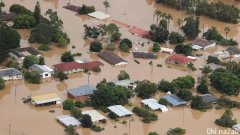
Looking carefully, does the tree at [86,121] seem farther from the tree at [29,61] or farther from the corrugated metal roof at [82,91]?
the tree at [29,61]

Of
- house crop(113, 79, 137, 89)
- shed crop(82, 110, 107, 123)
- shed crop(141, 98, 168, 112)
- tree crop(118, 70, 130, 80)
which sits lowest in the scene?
shed crop(82, 110, 107, 123)

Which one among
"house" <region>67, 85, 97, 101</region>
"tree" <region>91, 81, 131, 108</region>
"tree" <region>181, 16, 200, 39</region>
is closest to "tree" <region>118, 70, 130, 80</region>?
"house" <region>67, 85, 97, 101</region>

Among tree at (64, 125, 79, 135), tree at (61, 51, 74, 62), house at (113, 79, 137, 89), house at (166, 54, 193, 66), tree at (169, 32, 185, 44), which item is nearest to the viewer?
tree at (64, 125, 79, 135)

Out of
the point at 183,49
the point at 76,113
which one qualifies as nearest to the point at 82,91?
the point at 76,113

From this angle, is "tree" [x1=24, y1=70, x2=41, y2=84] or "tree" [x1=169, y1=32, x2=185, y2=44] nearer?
"tree" [x1=24, y1=70, x2=41, y2=84]

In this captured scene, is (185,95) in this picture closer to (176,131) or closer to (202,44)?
(176,131)

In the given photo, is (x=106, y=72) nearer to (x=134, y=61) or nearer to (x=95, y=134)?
(x=134, y=61)

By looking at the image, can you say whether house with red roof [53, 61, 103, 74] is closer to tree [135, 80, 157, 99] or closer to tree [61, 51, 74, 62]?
tree [61, 51, 74, 62]
